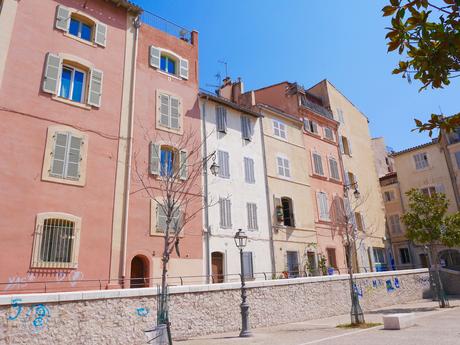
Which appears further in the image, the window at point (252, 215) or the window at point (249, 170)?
the window at point (249, 170)

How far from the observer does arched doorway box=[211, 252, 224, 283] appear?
17016mm

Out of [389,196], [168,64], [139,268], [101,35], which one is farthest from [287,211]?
[389,196]

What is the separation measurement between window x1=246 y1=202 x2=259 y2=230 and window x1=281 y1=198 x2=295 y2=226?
2.49 meters

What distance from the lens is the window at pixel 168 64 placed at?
61.3 ft

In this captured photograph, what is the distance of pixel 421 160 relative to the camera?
1298 inches

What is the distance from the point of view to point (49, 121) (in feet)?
44.8

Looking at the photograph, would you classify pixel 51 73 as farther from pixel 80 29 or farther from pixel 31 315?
pixel 31 315

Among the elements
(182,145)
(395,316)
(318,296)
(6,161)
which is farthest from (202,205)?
(395,316)

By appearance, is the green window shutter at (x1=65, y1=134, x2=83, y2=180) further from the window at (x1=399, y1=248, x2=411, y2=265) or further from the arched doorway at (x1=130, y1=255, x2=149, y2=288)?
the window at (x1=399, y1=248, x2=411, y2=265)

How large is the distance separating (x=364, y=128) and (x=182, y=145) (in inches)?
834

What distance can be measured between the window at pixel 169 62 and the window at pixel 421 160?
2454 cm

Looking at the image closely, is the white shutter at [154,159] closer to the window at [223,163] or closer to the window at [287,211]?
the window at [223,163]

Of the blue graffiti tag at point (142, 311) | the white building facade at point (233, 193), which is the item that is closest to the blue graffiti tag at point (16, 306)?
the blue graffiti tag at point (142, 311)

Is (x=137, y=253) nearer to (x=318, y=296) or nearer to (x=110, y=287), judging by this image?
(x=110, y=287)
